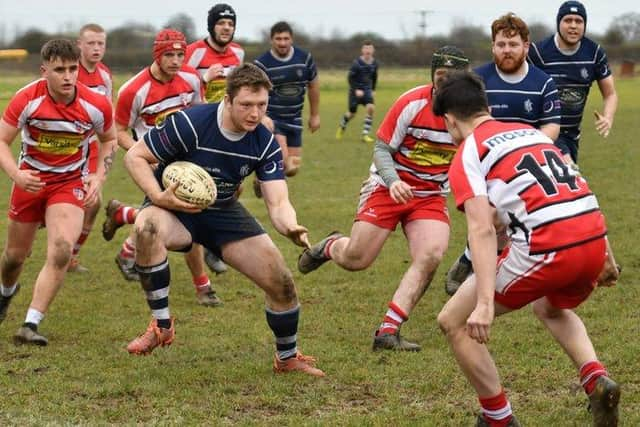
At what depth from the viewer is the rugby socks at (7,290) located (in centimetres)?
777

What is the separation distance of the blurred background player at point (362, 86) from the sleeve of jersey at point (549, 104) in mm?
15733

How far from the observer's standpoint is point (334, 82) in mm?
45625

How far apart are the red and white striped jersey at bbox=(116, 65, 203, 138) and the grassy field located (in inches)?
58.2

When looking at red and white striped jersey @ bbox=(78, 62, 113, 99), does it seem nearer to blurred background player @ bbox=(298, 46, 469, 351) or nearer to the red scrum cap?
the red scrum cap

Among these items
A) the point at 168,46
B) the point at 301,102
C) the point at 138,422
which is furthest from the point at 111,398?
the point at 301,102

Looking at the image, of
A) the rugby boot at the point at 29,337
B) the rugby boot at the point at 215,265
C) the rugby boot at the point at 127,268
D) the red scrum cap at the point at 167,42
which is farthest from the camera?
the rugby boot at the point at 215,265

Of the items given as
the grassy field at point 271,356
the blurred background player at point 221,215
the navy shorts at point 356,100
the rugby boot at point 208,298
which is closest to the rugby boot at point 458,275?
the grassy field at point 271,356

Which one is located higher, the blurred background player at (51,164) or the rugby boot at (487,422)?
the blurred background player at (51,164)

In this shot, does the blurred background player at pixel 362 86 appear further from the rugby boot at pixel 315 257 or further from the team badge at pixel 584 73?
the rugby boot at pixel 315 257

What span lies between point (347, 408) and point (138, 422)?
114 cm

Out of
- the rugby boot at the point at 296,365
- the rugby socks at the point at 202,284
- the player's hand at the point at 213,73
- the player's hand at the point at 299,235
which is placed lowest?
the rugby socks at the point at 202,284

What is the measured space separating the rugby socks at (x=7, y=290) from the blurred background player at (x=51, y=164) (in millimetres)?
33

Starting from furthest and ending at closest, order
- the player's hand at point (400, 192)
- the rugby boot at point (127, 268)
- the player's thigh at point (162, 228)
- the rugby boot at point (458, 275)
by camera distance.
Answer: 1. the rugby boot at point (127, 268)
2. the rugby boot at point (458, 275)
3. the player's hand at point (400, 192)
4. the player's thigh at point (162, 228)

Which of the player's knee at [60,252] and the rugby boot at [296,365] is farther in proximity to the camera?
the player's knee at [60,252]
